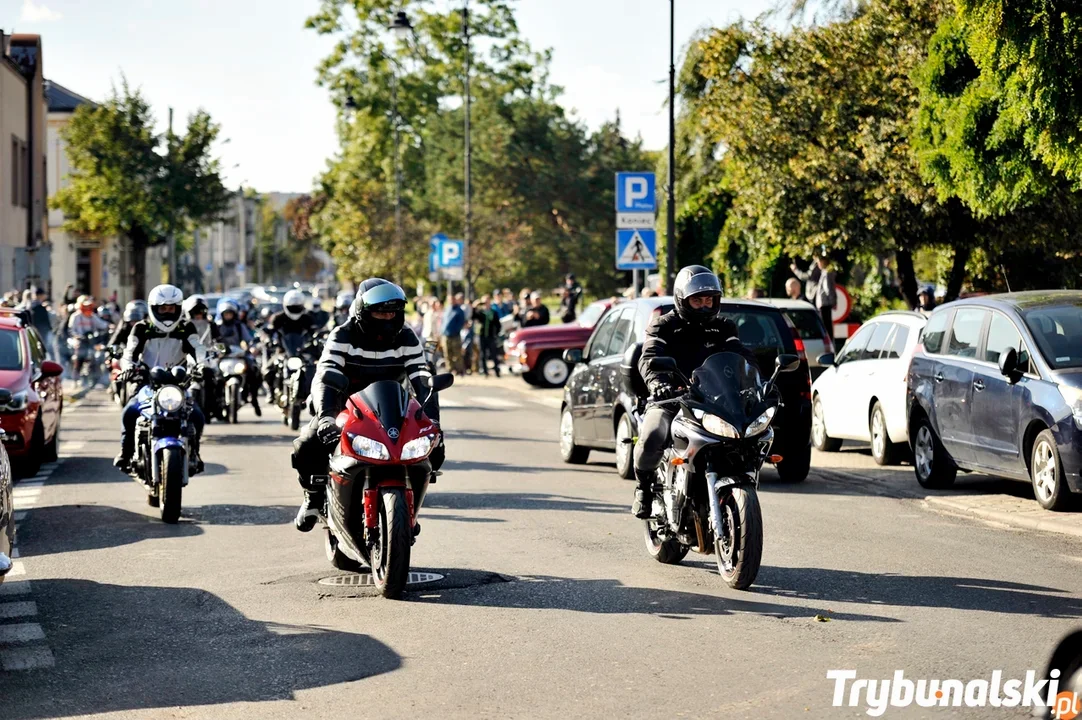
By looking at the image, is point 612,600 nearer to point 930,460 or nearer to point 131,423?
point 131,423

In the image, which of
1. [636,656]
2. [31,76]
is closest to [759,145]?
[636,656]

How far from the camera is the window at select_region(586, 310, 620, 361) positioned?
16891mm

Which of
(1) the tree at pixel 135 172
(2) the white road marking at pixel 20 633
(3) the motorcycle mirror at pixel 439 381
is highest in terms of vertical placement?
(1) the tree at pixel 135 172

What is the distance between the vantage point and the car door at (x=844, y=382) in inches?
724

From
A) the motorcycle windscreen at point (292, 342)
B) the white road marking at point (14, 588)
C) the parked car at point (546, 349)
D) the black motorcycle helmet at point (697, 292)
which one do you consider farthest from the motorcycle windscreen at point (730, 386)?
the parked car at point (546, 349)

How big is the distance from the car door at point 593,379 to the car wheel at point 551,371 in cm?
1807

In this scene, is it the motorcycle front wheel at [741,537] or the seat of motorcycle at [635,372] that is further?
the seat of motorcycle at [635,372]

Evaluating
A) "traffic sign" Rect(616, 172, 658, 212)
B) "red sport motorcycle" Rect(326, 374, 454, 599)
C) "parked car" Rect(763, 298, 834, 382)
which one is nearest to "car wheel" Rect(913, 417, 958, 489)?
"parked car" Rect(763, 298, 834, 382)

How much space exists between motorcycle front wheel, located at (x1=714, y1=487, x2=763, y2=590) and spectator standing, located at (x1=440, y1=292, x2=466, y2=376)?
91.3 feet

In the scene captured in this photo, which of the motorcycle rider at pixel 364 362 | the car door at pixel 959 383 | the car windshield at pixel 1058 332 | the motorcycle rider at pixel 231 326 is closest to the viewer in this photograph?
the motorcycle rider at pixel 364 362

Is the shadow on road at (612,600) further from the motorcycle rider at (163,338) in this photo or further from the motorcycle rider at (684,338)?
the motorcycle rider at (163,338)

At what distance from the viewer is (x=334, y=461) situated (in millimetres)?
9555

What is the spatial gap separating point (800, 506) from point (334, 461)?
216 inches

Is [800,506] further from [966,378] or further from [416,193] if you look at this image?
[416,193]
